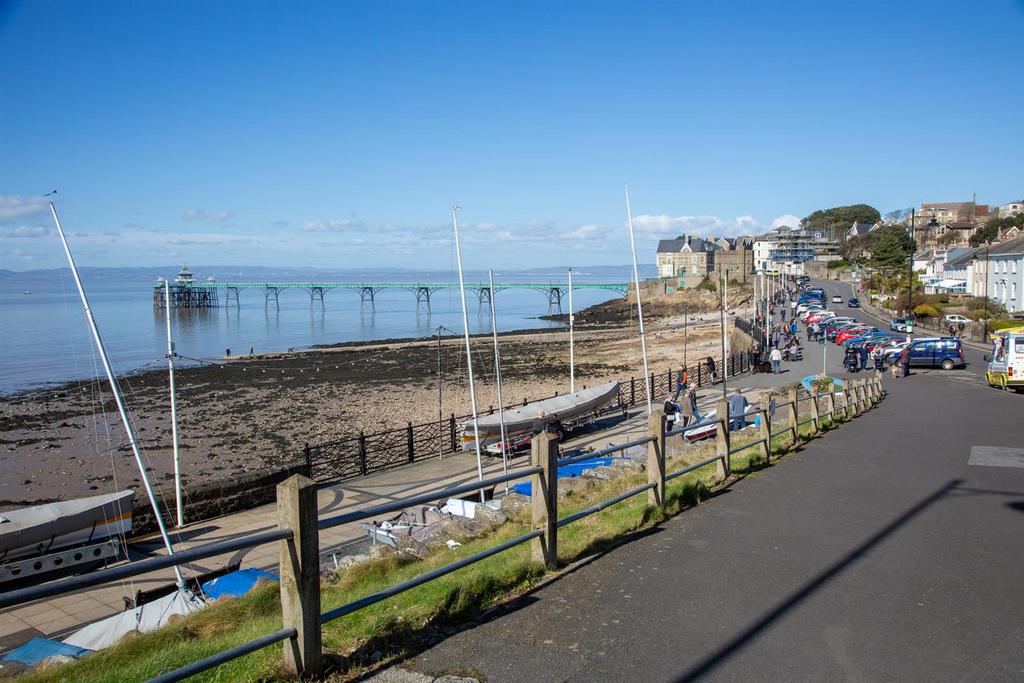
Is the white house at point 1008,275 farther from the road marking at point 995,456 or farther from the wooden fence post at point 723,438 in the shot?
the wooden fence post at point 723,438

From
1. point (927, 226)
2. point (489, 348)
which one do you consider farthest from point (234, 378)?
point (927, 226)

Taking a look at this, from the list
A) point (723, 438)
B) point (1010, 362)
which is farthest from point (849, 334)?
point (723, 438)

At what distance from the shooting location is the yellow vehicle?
2742 centimetres

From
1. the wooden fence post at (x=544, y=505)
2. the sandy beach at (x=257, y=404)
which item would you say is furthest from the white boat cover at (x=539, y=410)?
the wooden fence post at (x=544, y=505)

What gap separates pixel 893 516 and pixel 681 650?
5270mm

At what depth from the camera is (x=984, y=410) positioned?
71.9 ft

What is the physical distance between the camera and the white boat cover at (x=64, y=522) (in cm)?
1495

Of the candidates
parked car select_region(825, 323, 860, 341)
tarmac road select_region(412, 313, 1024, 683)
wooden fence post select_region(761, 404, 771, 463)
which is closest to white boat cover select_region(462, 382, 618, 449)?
wooden fence post select_region(761, 404, 771, 463)

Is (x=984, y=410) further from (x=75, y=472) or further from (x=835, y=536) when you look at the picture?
(x=75, y=472)

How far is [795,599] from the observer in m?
6.23

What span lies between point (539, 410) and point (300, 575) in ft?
74.1

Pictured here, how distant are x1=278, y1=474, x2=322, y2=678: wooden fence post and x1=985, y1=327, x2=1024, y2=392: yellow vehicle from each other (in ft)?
98.2

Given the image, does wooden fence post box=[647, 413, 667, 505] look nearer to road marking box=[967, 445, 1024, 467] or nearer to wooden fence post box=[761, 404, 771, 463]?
wooden fence post box=[761, 404, 771, 463]

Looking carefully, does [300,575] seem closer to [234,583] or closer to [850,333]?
[234,583]
